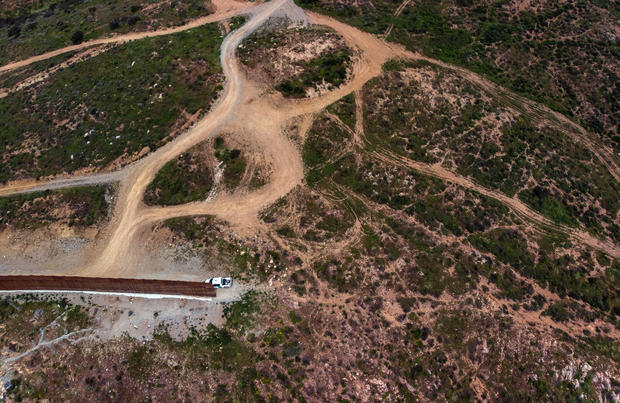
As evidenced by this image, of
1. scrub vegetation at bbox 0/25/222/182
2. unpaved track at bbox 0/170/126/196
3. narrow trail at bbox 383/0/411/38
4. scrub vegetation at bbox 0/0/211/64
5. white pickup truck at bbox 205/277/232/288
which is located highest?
narrow trail at bbox 383/0/411/38

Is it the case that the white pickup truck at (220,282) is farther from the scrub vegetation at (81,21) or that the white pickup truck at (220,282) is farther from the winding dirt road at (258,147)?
the scrub vegetation at (81,21)

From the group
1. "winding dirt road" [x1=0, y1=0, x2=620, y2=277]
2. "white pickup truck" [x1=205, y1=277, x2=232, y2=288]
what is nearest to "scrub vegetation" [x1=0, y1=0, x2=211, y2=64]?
"winding dirt road" [x1=0, y1=0, x2=620, y2=277]

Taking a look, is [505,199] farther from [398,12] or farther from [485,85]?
[398,12]

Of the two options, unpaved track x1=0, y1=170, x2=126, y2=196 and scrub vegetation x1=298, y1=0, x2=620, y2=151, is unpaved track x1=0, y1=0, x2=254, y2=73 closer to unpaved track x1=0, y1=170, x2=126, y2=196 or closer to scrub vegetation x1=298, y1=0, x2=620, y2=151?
scrub vegetation x1=298, y1=0, x2=620, y2=151

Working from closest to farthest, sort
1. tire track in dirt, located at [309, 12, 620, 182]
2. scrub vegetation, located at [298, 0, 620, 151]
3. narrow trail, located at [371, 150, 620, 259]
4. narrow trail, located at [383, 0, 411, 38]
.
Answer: narrow trail, located at [371, 150, 620, 259] → tire track in dirt, located at [309, 12, 620, 182] → scrub vegetation, located at [298, 0, 620, 151] → narrow trail, located at [383, 0, 411, 38]

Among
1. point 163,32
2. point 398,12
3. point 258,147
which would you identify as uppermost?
point 398,12

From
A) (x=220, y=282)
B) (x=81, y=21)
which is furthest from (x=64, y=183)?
(x=81, y=21)
